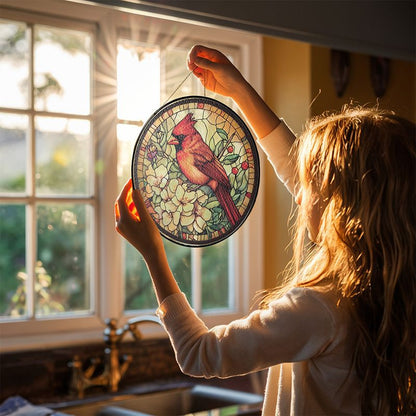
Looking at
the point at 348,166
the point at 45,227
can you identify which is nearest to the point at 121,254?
the point at 45,227

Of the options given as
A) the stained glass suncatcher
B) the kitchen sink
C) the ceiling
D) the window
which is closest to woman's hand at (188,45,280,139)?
the stained glass suncatcher

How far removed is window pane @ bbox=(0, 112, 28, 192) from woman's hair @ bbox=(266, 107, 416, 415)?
1553mm

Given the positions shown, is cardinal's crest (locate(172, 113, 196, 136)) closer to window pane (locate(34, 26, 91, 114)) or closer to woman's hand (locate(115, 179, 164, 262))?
woman's hand (locate(115, 179, 164, 262))

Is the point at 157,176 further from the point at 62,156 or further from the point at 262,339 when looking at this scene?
the point at 62,156

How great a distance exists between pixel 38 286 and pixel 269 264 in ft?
3.49

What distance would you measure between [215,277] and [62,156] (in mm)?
872

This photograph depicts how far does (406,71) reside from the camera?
3.25 meters

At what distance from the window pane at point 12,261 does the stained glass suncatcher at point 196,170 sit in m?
1.40

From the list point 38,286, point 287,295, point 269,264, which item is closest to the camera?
point 287,295

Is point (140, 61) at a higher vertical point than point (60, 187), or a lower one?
higher

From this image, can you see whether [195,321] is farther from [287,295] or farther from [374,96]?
[374,96]

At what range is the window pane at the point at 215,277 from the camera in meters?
2.94

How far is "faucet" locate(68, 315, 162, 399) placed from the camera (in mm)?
2416

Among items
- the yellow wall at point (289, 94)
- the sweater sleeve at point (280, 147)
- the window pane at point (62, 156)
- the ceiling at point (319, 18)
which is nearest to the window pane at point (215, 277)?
the yellow wall at point (289, 94)
